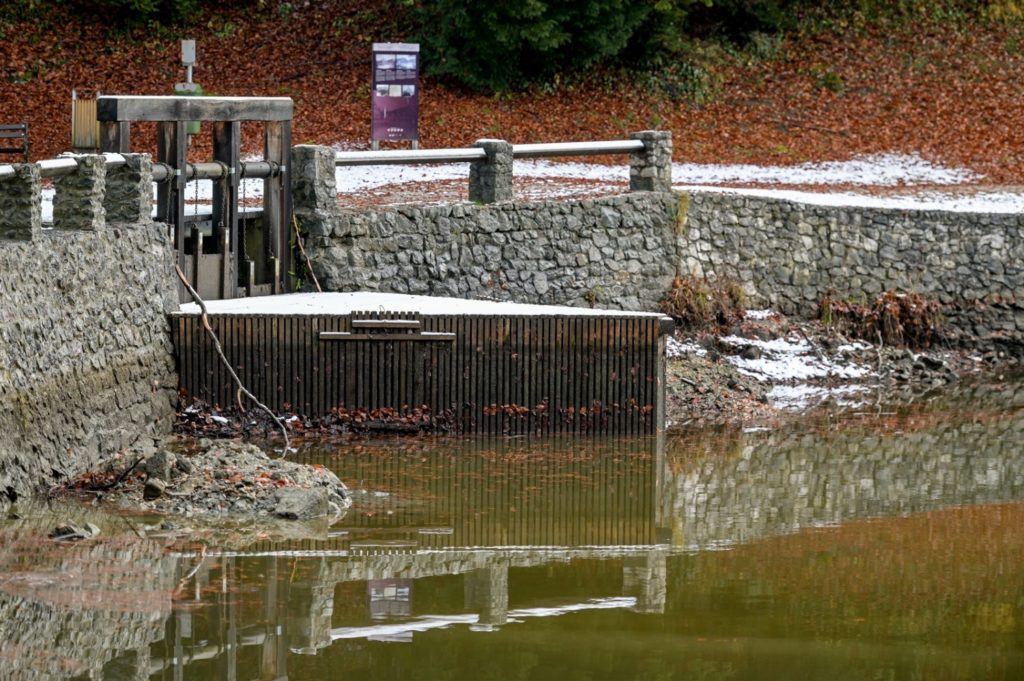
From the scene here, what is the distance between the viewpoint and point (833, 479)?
13070 mm

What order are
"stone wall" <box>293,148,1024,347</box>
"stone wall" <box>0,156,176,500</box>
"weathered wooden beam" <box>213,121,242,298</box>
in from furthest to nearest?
"stone wall" <box>293,148,1024,347</box> < "weathered wooden beam" <box>213,121,242,298</box> < "stone wall" <box>0,156,176,500</box>

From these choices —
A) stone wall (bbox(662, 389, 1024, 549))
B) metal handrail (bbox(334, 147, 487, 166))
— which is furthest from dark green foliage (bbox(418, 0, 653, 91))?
stone wall (bbox(662, 389, 1024, 549))

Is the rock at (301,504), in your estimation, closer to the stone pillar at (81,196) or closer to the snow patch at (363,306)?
the stone pillar at (81,196)

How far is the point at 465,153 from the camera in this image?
17.4 metres

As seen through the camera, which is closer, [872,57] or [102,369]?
[102,369]

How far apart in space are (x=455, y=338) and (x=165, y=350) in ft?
7.76

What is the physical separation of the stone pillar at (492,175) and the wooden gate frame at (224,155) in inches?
99.8

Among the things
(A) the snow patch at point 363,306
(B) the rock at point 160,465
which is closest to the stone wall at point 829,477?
(A) the snow patch at point 363,306

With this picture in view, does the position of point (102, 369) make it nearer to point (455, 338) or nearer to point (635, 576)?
point (455, 338)

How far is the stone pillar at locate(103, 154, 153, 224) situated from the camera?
43.1ft

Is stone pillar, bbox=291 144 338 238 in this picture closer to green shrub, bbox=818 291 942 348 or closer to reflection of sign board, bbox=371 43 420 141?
reflection of sign board, bbox=371 43 420 141

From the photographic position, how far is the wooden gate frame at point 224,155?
46.1ft

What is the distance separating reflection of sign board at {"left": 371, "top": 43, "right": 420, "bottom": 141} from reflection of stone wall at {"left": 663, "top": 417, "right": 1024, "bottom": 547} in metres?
9.12

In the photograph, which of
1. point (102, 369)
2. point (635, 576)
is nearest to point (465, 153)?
point (102, 369)
